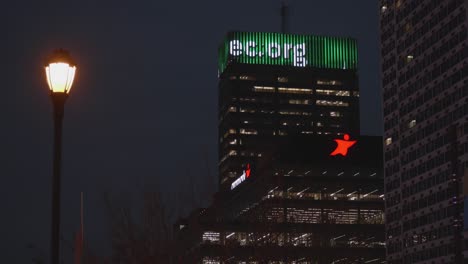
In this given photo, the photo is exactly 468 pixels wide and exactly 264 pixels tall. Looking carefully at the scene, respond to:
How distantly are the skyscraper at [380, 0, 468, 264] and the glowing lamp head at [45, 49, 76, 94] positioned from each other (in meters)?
144

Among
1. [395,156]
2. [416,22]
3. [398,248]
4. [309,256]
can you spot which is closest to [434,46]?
[416,22]

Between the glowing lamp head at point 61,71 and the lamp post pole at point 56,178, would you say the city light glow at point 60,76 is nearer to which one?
the glowing lamp head at point 61,71

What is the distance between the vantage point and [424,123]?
181 meters

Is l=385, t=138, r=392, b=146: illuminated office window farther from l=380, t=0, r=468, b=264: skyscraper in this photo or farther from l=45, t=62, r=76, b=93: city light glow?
l=45, t=62, r=76, b=93: city light glow

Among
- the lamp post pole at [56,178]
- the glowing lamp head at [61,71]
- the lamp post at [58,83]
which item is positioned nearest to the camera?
the lamp post pole at [56,178]

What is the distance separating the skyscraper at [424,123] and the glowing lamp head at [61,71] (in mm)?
143993

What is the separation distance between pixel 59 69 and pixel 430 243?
160 metres

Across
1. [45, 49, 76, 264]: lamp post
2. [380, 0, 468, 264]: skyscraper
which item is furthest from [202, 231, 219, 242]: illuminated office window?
[45, 49, 76, 264]: lamp post

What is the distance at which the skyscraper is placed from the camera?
16675cm

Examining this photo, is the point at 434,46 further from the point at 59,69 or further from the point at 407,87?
the point at 59,69

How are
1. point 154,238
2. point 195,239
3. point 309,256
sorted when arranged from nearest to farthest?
point 154,238 → point 195,239 → point 309,256

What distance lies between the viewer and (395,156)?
193 metres

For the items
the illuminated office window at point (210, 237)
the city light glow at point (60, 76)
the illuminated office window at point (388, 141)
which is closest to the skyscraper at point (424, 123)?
the illuminated office window at point (388, 141)

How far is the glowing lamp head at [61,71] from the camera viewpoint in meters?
18.6
